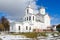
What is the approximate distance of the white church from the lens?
50.2ft

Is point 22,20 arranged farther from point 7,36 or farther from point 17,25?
point 7,36

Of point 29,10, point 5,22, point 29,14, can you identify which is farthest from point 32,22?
point 5,22

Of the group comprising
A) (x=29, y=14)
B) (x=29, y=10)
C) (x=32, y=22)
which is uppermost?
(x=29, y=10)

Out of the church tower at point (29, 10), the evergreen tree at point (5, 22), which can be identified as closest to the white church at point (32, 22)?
the church tower at point (29, 10)

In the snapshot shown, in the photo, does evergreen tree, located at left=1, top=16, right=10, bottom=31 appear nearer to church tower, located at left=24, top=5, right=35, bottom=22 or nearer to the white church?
the white church

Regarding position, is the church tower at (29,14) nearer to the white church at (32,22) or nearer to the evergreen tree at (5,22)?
the white church at (32,22)

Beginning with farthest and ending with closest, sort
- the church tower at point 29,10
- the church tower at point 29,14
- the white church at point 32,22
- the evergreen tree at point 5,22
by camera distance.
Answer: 1. the evergreen tree at point 5,22
2. the church tower at point 29,10
3. the church tower at point 29,14
4. the white church at point 32,22

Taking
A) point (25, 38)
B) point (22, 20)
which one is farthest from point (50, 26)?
point (25, 38)

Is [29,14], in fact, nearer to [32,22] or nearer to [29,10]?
[29,10]

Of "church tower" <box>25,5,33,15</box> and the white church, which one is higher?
"church tower" <box>25,5,33,15</box>

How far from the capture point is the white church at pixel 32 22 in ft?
50.2

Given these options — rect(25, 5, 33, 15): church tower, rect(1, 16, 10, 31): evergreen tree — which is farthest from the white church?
rect(1, 16, 10, 31): evergreen tree

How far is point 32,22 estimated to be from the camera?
639 inches

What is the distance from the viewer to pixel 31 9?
17.1m
